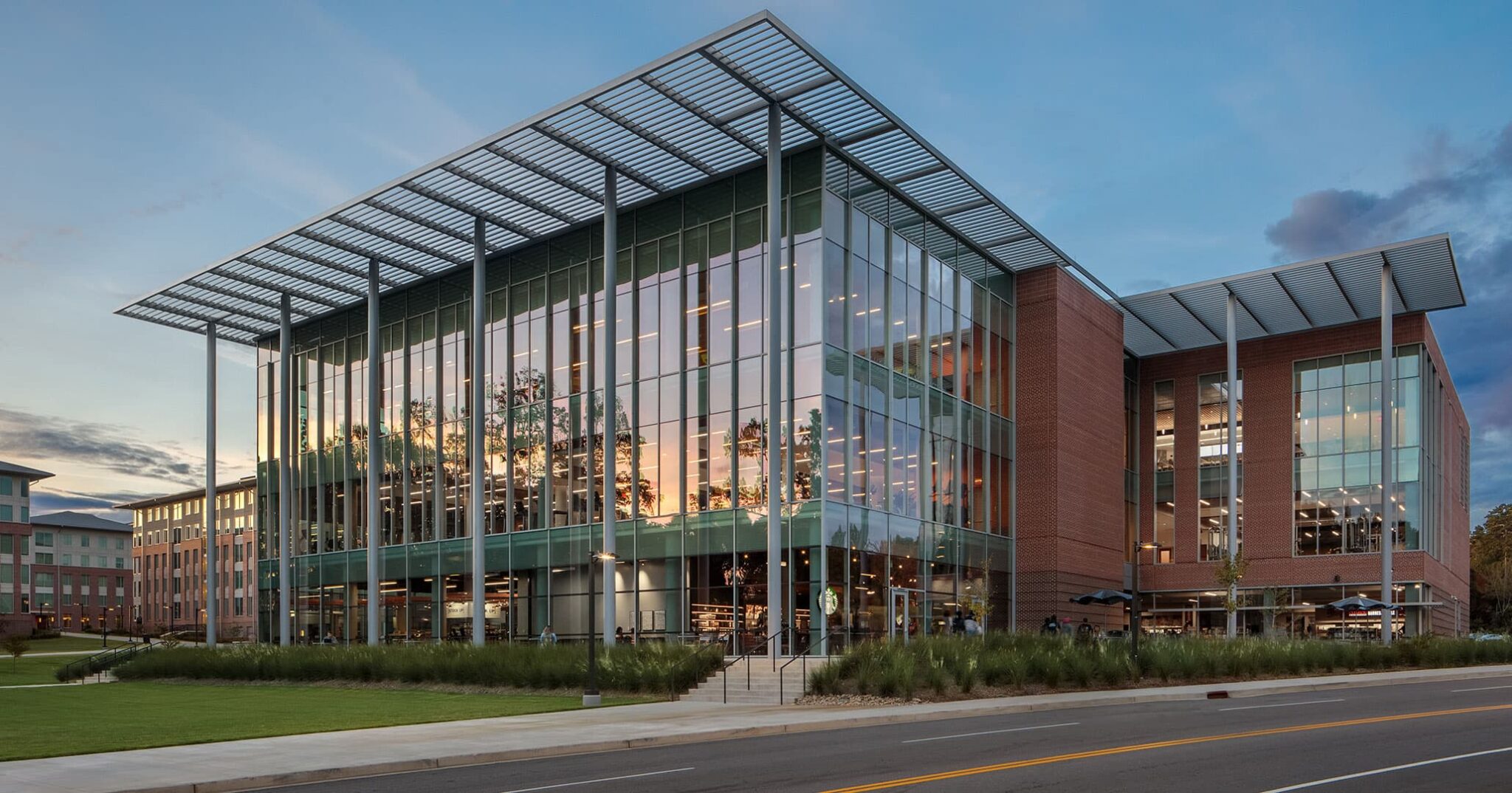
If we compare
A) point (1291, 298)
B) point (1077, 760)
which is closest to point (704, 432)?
point (1077, 760)

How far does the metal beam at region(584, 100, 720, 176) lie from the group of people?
16365mm

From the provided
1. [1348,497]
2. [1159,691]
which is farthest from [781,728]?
[1348,497]

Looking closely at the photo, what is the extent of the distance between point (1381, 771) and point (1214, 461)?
5065 cm

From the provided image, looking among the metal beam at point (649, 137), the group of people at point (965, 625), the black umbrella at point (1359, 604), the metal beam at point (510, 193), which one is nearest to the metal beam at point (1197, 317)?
the black umbrella at point (1359, 604)

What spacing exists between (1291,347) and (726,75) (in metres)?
37.6

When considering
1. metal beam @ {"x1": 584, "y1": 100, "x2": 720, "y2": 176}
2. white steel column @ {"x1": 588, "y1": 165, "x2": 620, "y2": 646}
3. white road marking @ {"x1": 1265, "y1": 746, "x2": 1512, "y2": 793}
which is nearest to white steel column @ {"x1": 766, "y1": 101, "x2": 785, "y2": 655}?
metal beam @ {"x1": 584, "y1": 100, "x2": 720, "y2": 176}

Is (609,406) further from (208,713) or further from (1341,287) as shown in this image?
(1341,287)

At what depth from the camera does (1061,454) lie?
161 ft

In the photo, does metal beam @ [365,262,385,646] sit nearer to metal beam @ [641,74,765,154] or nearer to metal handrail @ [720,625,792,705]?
metal handrail @ [720,625,792,705]

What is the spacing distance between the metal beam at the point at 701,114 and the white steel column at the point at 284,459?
80.2 ft

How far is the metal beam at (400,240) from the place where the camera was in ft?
144

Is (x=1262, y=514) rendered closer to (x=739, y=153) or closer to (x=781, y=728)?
(x=739, y=153)

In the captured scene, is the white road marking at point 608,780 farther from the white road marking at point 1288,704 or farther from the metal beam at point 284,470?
the metal beam at point 284,470

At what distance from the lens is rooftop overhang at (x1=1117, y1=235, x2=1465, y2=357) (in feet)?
164
